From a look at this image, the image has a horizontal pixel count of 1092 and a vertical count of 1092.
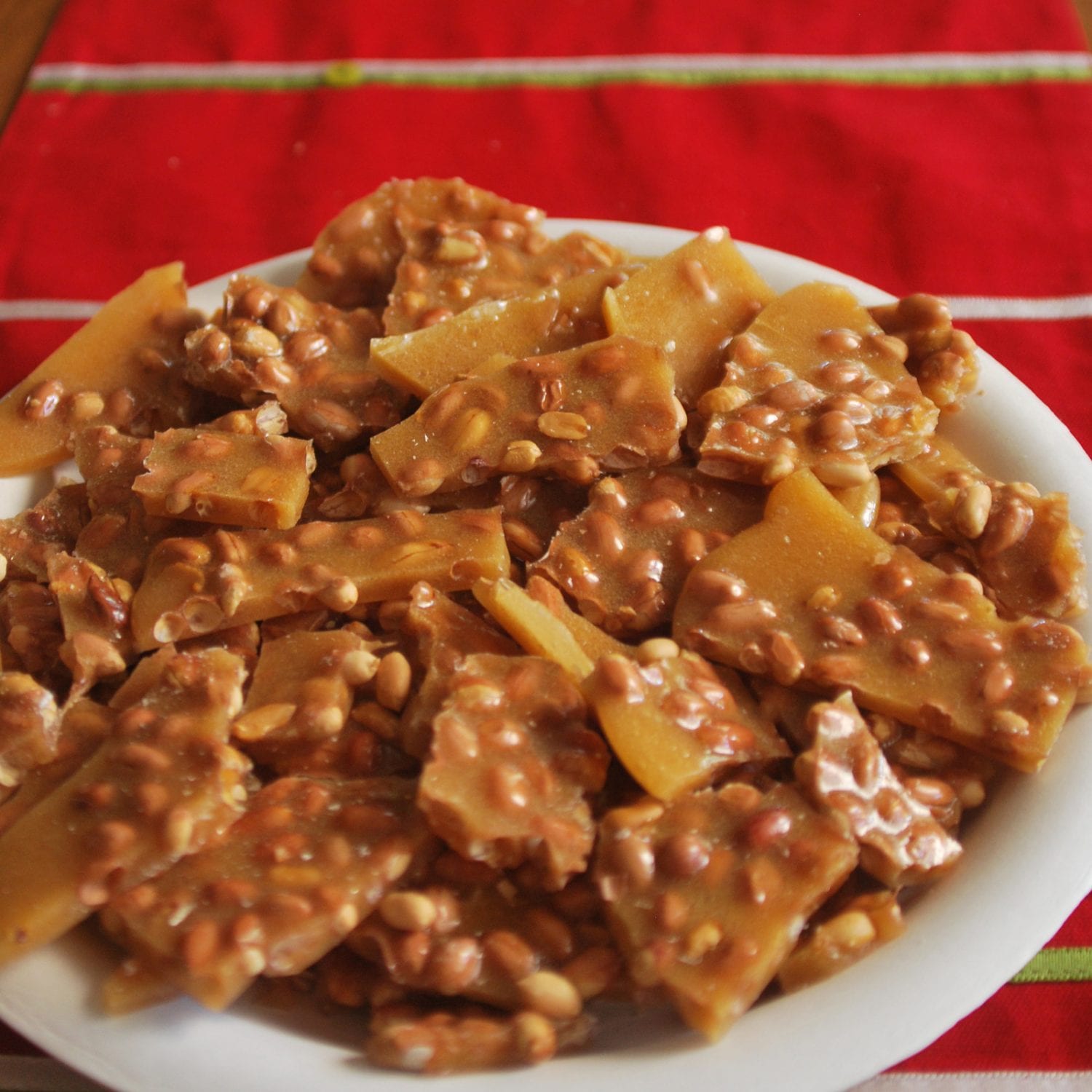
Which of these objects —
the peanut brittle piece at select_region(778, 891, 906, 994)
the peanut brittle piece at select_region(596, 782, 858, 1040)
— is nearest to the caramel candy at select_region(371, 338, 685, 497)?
the peanut brittle piece at select_region(596, 782, 858, 1040)

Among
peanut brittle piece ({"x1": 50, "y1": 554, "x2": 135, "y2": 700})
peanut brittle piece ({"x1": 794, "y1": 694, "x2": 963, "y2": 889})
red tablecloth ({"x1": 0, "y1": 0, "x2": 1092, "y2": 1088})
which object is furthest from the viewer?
red tablecloth ({"x1": 0, "y1": 0, "x2": 1092, "y2": 1088})

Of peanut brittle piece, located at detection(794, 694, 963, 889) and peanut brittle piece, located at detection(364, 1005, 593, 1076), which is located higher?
peanut brittle piece, located at detection(794, 694, 963, 889)

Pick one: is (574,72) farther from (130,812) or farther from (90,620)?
(130,812)

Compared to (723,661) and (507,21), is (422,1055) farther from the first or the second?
(507,21)

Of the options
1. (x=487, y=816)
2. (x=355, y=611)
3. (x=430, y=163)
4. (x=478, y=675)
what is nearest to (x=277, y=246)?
(x=430, y=163)

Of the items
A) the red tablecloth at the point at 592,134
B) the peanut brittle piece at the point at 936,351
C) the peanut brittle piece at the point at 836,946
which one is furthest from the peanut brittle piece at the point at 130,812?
the red tablecloth at the point at 592,134

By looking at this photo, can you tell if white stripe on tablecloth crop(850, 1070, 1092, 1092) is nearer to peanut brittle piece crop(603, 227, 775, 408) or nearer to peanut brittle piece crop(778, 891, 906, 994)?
peanut brittle piece crop(778, 891, 906, 994)

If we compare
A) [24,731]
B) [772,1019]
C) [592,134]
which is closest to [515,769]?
[772,1019]

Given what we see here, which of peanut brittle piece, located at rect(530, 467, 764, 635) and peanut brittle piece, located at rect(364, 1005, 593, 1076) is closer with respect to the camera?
peanut brittle piece, located at rect(364, 1005, 593, 1076)
